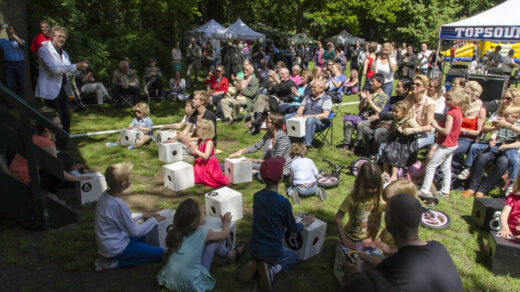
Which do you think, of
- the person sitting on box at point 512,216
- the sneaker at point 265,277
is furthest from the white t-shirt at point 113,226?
the person sitting on box at point 512,216

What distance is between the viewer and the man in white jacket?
19.3 ft

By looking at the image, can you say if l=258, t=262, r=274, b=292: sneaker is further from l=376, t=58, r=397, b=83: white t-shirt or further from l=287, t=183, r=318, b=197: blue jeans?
l=376, t=58, r=397, b=83: white t-shirt

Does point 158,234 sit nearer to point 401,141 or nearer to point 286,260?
point 286,260

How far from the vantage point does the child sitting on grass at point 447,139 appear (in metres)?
4.94

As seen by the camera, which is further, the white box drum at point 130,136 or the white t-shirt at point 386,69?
the white t-shirt at point 386,69

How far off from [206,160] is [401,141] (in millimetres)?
2978

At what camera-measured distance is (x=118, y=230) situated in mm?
3354

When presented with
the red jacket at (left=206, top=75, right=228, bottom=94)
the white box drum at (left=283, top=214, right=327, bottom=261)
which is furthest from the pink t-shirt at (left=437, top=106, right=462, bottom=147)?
the red jacket at (left=206, top=75, right=228, bottom=94)

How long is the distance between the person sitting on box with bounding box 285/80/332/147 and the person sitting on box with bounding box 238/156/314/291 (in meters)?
4.06

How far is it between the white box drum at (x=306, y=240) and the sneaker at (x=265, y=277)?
0.56m

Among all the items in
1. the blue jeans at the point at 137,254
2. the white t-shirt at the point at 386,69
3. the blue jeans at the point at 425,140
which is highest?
the white t-shirt at the point at 386,69

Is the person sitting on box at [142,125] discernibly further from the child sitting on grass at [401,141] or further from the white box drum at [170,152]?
the child sitting on grass at [401,141]

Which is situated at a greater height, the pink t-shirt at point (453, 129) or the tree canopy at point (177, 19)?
the tree canopy at point (177, 19)

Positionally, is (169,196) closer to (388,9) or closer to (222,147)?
(222,147)
